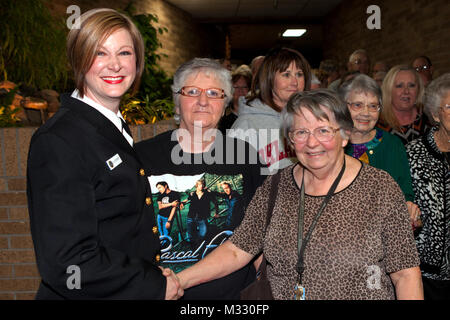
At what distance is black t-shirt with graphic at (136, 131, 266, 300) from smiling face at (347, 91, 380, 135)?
2.71 feet

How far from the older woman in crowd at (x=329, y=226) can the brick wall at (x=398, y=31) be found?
5219mm

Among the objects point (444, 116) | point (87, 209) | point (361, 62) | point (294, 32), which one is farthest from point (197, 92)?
point (294, 32)

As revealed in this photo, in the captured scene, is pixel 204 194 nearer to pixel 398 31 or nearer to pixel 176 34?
pixel 398 31

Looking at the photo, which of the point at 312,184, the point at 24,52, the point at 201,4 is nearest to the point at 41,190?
the point at 312,184

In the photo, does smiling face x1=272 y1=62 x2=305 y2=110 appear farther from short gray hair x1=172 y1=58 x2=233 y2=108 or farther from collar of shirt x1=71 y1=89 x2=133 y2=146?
collar of shirt x1=71 y1=89 x2=133 y2=146

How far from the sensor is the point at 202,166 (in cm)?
175

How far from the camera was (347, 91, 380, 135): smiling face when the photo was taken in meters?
2.20

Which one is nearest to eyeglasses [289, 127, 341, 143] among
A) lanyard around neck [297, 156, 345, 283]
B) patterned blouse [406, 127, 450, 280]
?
lanyard around neck [297, 156, 345, 283]

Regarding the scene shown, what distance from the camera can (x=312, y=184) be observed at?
1529 millimetres

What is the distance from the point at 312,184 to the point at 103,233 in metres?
0.83

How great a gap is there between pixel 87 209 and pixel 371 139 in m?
1.70

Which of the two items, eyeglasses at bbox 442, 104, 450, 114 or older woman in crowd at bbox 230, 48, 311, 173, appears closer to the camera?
eyeglasses at bbox 442, 104, 450, 114

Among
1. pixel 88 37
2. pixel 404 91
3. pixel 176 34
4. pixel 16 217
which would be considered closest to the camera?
pixel 88 37

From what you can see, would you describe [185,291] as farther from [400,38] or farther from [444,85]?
[400,38]
